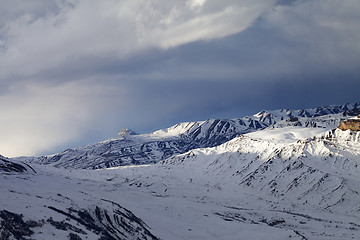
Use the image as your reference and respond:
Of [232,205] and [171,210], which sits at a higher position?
[171,210]

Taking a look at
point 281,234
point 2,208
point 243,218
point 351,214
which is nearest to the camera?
point 2,208


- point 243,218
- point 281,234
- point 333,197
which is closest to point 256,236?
point 281,234

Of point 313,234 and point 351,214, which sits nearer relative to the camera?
point 313,234

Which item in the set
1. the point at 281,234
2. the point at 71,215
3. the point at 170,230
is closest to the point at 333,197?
the point at 281,234

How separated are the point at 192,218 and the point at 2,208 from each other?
49633 millimetres

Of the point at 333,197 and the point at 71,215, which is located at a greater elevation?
the point at 71,215

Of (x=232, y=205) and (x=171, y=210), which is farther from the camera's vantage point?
(x=232, y=205)

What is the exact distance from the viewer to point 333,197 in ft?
505

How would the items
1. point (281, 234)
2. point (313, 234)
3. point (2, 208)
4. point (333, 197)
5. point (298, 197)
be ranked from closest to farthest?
point (2, 208) → point (281, 234) → point (313, 234) → point (333, 197) → point (298, 197)

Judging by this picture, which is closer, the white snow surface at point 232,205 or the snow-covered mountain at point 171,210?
the snow-covered mountain at point 171,210

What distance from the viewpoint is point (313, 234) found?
7812cm

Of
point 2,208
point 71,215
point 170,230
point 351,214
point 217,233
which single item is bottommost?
point 351,214

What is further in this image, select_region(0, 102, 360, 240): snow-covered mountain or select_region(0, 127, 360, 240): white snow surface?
select_region(0, 127, 360, 240): white snow surface

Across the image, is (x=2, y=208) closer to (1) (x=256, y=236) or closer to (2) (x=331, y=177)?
(1) (x=256, y=236)
